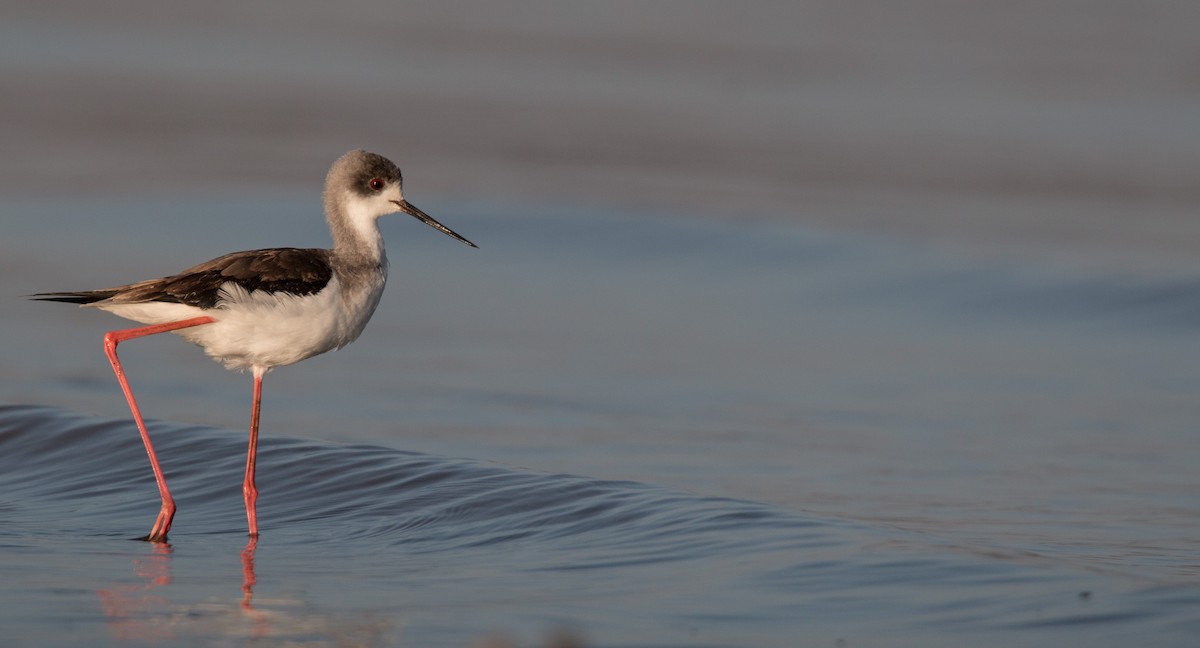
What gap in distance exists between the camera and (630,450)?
954cm

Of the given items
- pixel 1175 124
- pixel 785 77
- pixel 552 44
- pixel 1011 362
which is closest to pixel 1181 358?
pixel 1011 362

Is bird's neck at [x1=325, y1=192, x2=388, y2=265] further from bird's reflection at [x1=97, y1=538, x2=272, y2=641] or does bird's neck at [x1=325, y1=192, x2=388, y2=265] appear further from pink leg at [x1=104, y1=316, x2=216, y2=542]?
bird's reflection at [x1=97, y1=538, x2=272, y2=641]

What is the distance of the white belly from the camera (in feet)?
25.7

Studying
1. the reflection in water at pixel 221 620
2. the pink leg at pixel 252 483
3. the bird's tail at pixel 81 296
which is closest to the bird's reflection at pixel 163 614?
the reflection in water at pixel 221 620

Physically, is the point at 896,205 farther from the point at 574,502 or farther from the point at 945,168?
the point at 574,502

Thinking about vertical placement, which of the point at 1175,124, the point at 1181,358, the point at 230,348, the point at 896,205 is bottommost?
the point at 230,348

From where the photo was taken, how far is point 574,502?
26.5 feet

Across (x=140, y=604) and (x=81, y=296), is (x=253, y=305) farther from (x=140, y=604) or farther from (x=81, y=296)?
(x=140, y=604)

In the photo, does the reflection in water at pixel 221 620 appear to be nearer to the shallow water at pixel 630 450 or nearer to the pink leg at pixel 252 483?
the shallow water at pixel 630 450

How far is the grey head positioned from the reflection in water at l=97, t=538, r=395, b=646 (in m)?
2.42

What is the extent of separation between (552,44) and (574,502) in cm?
1427

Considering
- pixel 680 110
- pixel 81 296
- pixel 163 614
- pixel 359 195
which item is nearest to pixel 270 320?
pixel 81 296

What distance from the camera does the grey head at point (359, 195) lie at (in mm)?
8562

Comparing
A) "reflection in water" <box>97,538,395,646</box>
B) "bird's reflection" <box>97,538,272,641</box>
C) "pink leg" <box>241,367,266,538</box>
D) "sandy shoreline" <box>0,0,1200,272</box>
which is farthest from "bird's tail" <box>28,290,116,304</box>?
"sandy shoreline" <box>0,0,1200,272</box>
